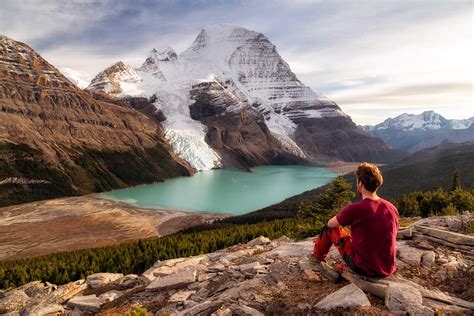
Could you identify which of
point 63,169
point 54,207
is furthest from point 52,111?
point 54,207

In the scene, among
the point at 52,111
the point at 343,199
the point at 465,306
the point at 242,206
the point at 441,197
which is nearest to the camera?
the point at 465,306

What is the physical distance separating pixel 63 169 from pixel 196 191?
208 ft

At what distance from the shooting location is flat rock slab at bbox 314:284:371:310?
7.82m

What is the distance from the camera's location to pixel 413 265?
10.6m

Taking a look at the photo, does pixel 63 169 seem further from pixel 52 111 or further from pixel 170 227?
pixel 170 227

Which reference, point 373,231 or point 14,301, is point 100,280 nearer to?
point 14,301

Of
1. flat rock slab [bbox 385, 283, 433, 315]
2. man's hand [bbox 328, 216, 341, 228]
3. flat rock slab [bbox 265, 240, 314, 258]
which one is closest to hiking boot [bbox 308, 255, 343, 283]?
man's hand [bbox 328, 216, 341, 228]

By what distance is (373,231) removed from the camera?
8.55m

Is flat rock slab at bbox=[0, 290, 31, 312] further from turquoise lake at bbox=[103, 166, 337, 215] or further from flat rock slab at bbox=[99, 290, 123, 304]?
turquoise lake at bbox=[103, 166, 337, 215]

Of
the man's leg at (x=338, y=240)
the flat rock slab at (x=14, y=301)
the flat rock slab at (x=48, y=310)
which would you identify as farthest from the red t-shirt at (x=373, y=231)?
the flat rock slab at (x=14, y=301)

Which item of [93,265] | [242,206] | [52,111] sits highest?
[52,111]

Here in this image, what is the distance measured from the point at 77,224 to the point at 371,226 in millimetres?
108608

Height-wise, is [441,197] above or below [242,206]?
above

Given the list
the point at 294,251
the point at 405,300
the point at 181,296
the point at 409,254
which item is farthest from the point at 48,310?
the point at 409,254
